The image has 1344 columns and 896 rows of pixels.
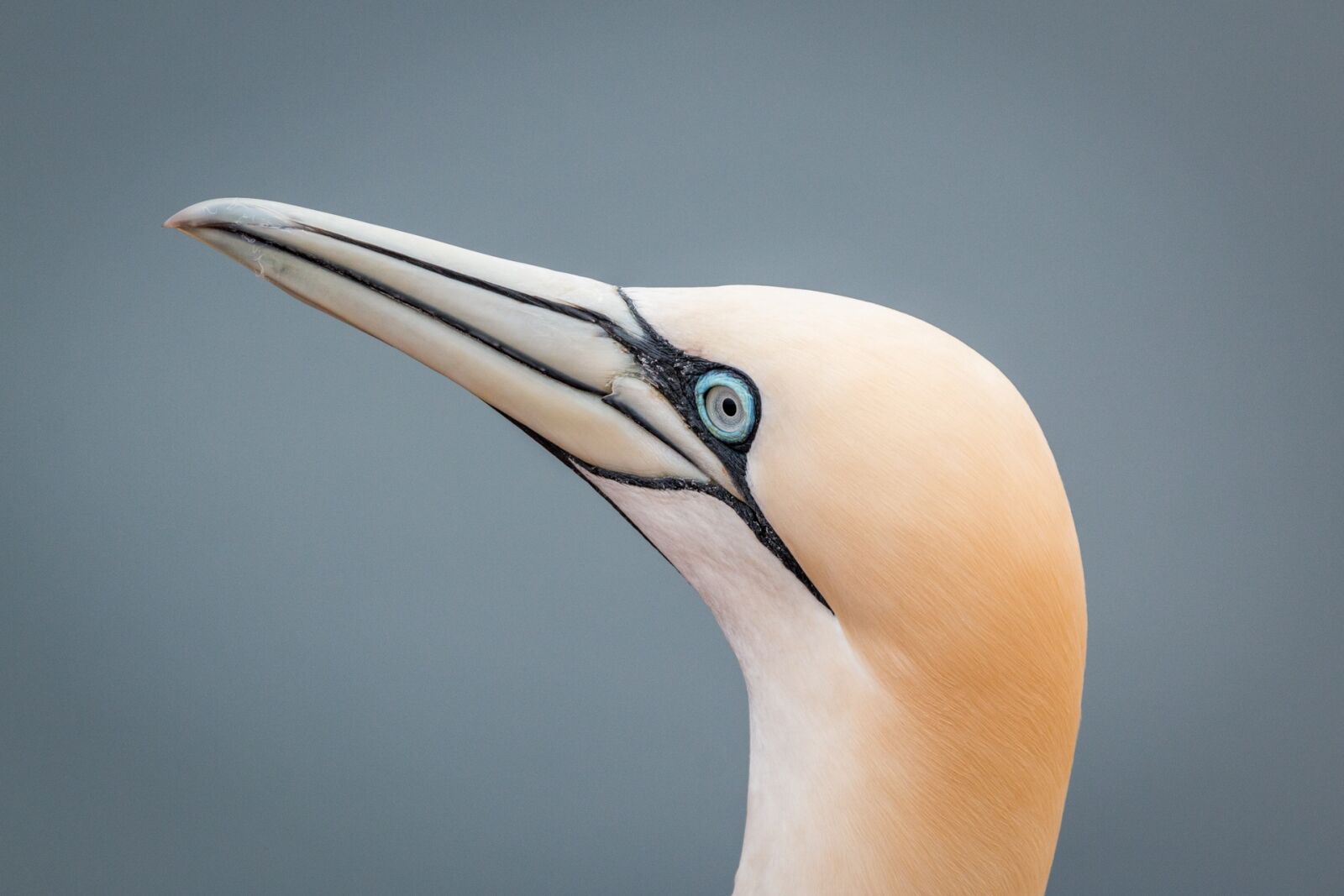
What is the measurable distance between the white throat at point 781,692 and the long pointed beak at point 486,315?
0.13m

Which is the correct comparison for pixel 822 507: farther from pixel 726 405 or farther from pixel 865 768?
pixel 865 768

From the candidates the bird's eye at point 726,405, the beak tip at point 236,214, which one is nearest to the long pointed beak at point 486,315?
the beak tip at point 236,214

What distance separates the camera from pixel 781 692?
2074 mm

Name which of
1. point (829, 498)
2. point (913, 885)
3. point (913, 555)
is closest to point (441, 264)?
point (829, 498)

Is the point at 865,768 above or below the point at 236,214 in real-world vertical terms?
below

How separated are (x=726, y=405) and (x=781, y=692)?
0.47 metres

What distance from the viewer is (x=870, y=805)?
197cm

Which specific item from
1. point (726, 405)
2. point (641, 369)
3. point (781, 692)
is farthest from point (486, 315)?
point (781, 692)

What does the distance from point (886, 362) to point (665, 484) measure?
456 mm

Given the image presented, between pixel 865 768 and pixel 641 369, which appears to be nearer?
pixel 865 768

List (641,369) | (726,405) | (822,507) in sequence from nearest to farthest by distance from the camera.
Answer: (822,507), (726,405), (641,369)

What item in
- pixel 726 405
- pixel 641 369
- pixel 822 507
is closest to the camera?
pixel 822 507

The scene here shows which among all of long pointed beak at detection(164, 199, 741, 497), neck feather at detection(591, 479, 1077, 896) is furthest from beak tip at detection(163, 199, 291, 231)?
neck feather at detection(591, 479, 1077, 896)

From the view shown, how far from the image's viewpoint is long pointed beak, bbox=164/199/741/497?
217 cm
